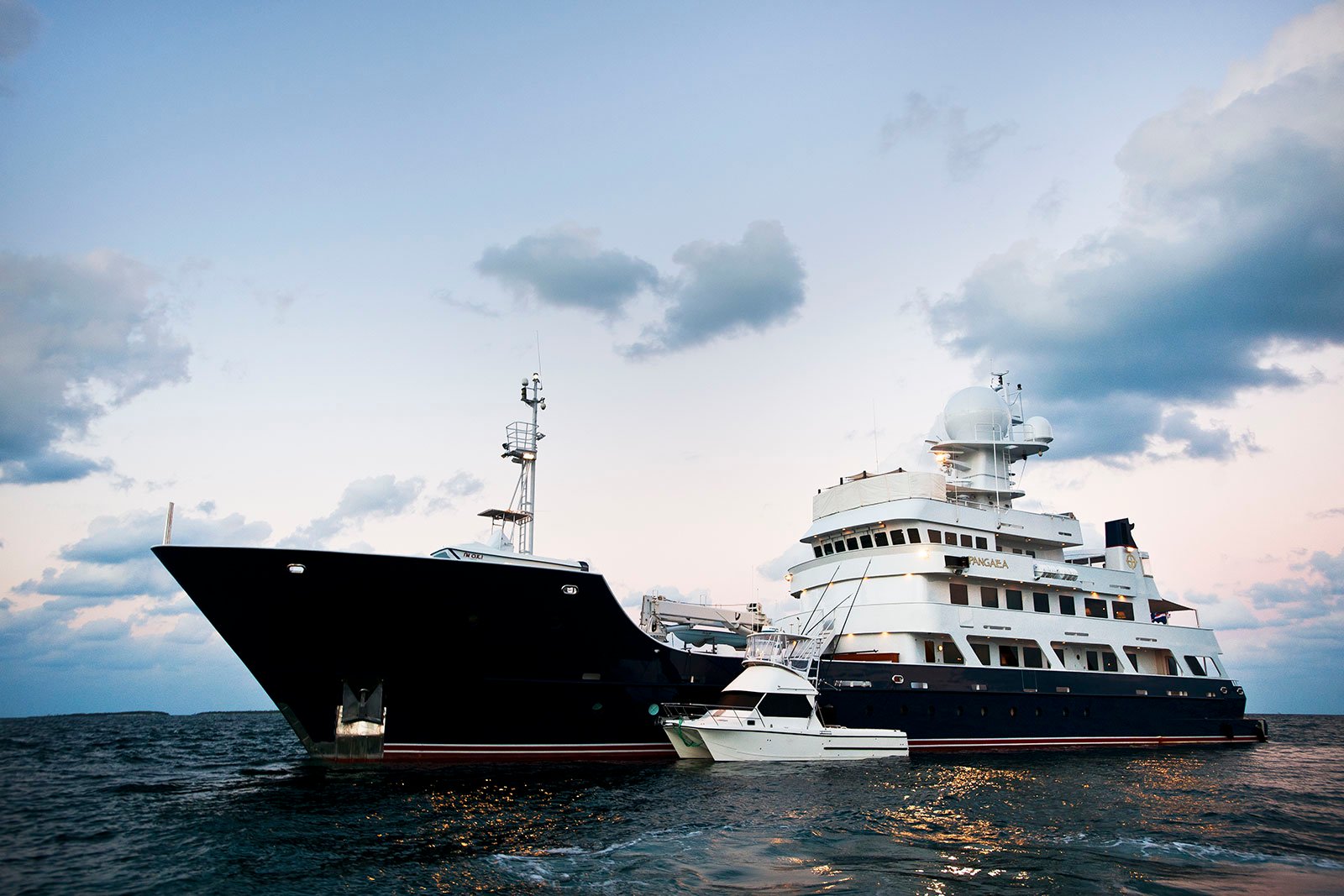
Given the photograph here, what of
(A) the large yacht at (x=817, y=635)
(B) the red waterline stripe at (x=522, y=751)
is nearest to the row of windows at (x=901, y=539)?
(A) the large yacht at (x=817, y=635)

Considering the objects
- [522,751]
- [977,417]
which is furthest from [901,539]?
[522,751]

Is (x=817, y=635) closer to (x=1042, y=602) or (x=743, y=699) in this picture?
(x=743, y=699)

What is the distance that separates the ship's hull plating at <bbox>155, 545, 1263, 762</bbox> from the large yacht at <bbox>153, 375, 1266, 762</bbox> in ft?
0.15

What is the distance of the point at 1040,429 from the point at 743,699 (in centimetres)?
1762

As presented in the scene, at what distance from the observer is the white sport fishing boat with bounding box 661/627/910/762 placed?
74.2 ft

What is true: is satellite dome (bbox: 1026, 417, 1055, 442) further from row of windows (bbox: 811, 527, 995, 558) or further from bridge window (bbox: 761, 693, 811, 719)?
bridge window (bbox: 761, 693, 811, 719)

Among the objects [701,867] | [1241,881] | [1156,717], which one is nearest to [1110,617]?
[1156,717]

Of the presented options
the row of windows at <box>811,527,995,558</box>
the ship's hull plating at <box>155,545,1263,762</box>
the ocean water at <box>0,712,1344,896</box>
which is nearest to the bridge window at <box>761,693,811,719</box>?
the ship's hull plating at <box>155,545,1263,762</box>

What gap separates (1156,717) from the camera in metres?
30.2

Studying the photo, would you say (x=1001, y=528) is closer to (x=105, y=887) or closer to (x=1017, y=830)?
(x=1017, y=830)

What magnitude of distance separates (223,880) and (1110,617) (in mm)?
31428

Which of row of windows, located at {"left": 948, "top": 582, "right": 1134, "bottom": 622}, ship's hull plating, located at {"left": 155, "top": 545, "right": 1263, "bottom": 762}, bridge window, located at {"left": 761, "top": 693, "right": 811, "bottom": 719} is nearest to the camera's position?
ship's hull plating, located at {"left": 155, "top": 545, "right": 1263, "bottom": 762}

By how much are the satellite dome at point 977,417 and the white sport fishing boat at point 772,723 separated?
12812 mm

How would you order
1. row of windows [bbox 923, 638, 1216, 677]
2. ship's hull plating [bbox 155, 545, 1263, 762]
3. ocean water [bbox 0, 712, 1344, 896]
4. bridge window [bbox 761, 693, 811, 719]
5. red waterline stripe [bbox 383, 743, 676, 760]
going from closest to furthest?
ocean water [bbox 0, 712, 1344, 896] < ship's hull plating [bbox 155, 545, 1263, 762] < red waterline stripe [bbox 383, 743, 676, 760] < bridge window [bbox 761, 693, 811, 719] < row of windows [bbox 923, 638, 1216, 677]
